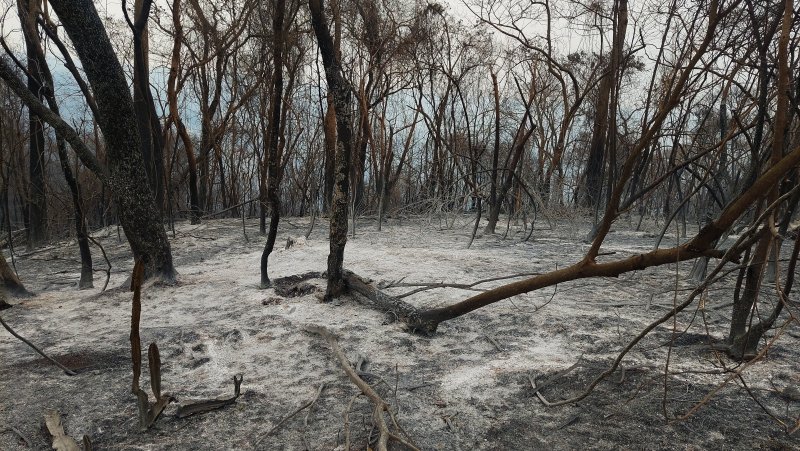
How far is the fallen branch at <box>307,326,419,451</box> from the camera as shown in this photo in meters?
1.73

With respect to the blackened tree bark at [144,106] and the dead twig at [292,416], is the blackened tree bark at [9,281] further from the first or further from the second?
the dead twig at [292,416]

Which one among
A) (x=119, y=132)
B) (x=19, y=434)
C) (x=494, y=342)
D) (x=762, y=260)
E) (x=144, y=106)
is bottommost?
(x=19, y=434)

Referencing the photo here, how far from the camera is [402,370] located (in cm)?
253

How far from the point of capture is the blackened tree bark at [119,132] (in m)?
3.84

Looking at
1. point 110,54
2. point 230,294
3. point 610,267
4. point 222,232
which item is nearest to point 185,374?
point 230,294

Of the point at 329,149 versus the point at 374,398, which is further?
the point at 329,149

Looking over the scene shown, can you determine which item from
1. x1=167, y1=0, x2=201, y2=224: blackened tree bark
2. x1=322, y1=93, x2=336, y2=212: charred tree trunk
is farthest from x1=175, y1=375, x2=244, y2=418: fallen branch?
x1=167, y1=0, x2=201, y2=224: blackened tree bark

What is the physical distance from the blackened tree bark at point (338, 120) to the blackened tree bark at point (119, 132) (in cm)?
156

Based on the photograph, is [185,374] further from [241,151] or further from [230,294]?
[241,151]

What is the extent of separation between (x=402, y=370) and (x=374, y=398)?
569 mm

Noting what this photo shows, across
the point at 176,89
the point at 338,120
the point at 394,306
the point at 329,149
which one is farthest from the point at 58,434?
the point at 176,89

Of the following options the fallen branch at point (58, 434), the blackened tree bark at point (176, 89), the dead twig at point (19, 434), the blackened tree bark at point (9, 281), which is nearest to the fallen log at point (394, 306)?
the fallen branch at point (58, 434)

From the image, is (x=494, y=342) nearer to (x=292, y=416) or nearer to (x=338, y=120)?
(x=292, y=416)

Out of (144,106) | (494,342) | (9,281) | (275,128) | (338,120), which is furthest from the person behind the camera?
(144,106)
